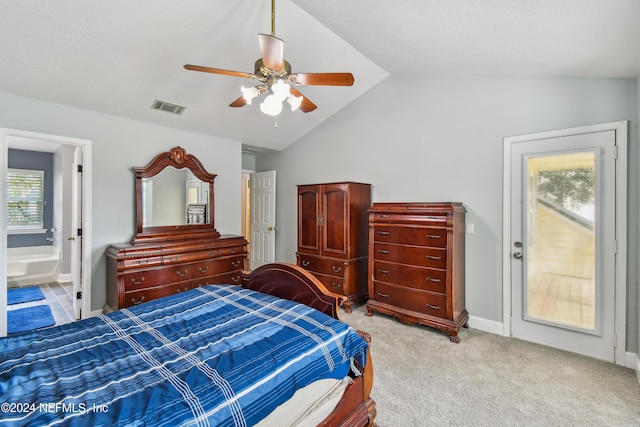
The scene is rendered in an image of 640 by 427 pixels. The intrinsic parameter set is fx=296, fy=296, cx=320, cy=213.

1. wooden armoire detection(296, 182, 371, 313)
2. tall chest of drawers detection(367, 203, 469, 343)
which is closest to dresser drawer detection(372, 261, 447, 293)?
tall chest of drawers detection(367, 203, 469, 343)

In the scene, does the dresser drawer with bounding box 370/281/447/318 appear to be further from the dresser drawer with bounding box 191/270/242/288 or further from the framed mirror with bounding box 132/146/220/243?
the framed mirror with bounding box 132/146/220/243

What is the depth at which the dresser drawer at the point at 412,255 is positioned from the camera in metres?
3.13

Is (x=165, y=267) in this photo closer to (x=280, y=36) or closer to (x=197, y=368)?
(x=197, y=368)

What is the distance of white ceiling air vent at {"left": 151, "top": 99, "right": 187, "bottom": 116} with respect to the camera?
348cm

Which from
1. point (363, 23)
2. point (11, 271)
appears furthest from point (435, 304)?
point (11, 271)

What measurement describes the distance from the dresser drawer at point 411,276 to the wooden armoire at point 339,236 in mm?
477

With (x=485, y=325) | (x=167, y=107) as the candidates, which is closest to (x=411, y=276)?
(x=485, y=325)

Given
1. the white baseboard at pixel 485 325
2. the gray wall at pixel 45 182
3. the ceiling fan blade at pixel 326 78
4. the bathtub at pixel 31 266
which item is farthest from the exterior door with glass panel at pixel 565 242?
the gray wall at pixel 45 182

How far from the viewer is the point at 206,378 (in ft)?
3.93

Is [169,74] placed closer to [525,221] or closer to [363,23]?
[363,23]

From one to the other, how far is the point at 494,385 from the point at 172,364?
2295 millimetres

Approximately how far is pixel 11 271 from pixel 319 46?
6.07m

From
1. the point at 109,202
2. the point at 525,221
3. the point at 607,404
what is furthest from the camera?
the point at 109,202

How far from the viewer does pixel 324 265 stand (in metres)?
4.16
